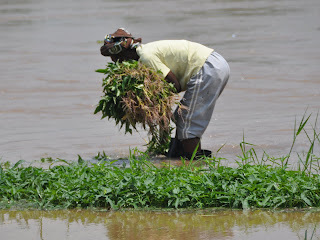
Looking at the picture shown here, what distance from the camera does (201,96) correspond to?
710 centimetres

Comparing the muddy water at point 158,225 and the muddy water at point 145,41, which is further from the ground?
the muddy water at point 145,41

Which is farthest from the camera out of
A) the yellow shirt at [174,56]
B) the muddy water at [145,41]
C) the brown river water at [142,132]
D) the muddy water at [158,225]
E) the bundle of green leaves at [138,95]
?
the muddy water at [145,41]

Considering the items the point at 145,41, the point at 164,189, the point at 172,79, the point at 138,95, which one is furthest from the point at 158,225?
the point at 145,41

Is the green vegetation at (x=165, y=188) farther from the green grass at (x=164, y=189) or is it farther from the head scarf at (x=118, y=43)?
the head scarf at (x=118, y=43)

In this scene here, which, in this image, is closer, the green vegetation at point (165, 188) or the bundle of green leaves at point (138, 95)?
the green vegetation at point (165, 188)

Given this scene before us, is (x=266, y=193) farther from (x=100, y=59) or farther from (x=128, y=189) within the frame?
(x=100, y=59)

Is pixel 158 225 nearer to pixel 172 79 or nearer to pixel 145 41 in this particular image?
pixel 172 79

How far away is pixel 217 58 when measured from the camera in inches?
283

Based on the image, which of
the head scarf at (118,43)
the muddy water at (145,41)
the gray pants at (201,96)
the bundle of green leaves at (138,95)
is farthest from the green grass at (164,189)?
the muddy water at (145,41)

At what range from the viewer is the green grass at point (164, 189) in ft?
18.2

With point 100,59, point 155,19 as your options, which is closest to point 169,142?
point 100,59

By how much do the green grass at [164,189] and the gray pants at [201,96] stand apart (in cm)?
112

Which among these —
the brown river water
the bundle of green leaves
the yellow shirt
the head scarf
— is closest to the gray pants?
the yellow shirt

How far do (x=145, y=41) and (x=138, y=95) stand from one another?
31.9 feet
